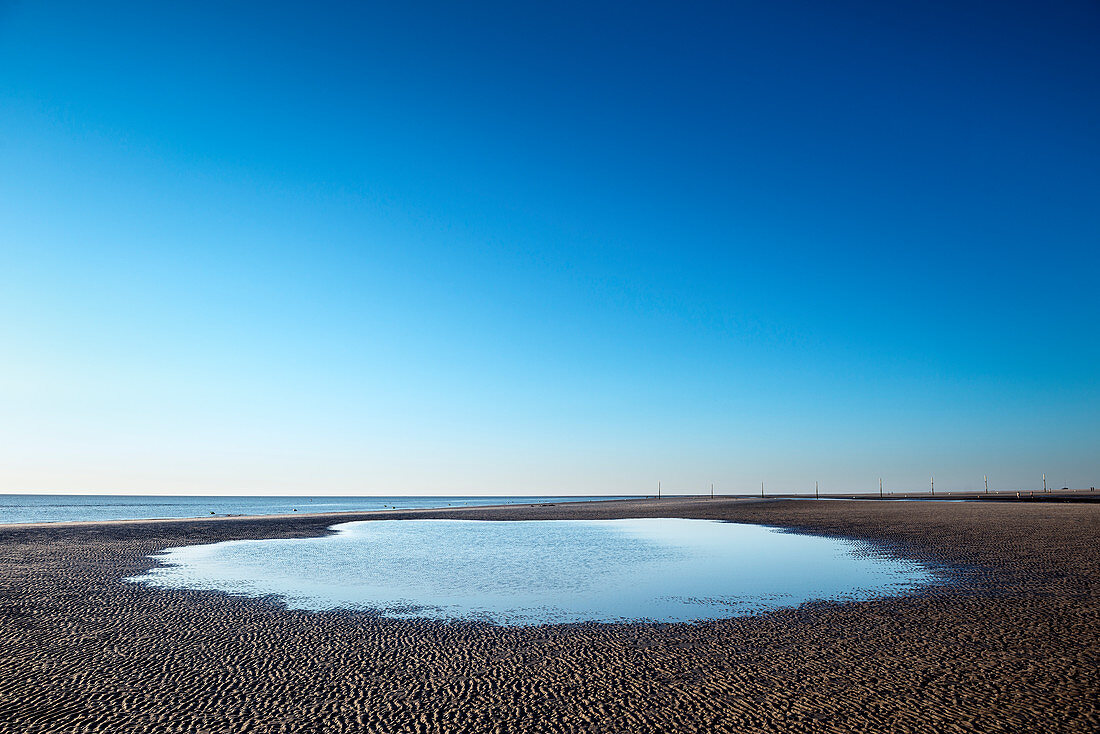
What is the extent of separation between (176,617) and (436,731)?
28.8 ft

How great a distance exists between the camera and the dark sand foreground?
7.22 meters

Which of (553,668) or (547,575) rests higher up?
(553,668)

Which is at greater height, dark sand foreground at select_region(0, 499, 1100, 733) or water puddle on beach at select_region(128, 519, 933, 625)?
dark sand foreground at select_region(0, 499, 1100, 733)

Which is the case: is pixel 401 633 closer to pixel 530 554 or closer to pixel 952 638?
pixel 952 638

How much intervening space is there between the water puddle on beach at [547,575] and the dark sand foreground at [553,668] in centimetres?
136

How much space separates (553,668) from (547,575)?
9922 mm

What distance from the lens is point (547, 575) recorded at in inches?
744

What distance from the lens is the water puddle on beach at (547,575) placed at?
45.8ft

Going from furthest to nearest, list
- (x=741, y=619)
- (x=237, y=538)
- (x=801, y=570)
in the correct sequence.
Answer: (x=237, y=538), (x=801, y=570), (x=741, y=619)

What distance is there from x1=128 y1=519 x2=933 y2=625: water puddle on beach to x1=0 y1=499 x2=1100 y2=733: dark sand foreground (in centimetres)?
136

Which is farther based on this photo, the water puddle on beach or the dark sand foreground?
the water puddle on beach

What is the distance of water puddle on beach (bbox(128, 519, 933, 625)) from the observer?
14.0 m

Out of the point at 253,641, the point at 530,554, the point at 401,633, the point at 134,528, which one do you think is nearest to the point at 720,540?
the point at 530,554

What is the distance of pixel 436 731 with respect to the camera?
692 centimetres
